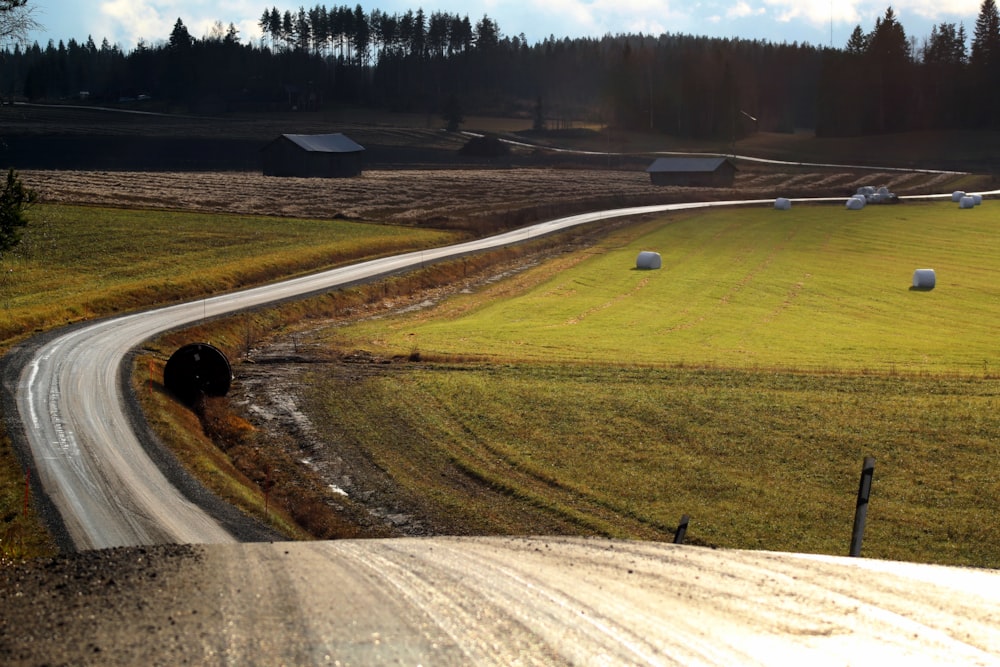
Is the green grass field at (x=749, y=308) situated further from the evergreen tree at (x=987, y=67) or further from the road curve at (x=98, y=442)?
the evergreen tree at (x=987, y=67)

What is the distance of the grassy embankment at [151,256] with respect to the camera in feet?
144

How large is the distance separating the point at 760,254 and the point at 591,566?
5896 cm

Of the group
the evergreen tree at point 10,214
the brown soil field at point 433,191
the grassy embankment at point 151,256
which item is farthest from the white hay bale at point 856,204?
the evergreen tree at point 10,214

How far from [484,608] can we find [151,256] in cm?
5047

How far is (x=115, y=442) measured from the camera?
25984 mm

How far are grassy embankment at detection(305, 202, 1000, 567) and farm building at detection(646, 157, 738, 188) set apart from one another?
70.9 meters

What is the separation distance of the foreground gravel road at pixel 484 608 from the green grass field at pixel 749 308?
74.9ft

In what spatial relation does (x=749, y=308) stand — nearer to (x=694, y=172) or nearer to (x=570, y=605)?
(x=570, y=605)

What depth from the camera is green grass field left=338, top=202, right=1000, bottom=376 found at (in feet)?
129

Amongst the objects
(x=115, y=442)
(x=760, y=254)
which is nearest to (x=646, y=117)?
(x=760, y=254)

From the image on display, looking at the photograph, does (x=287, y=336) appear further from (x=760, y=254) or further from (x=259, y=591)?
(x=760, y=254)

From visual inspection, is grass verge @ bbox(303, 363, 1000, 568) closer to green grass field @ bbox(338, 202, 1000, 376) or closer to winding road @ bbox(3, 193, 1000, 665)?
green grass field @ bbox(338, 202, 1000, 376)

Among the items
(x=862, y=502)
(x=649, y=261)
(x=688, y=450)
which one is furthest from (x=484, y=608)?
(x=649, y=261)

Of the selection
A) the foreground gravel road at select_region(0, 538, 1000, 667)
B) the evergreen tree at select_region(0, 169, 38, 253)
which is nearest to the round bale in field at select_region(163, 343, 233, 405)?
the evergreen tree at select_region(0, 169, 38, 253)
